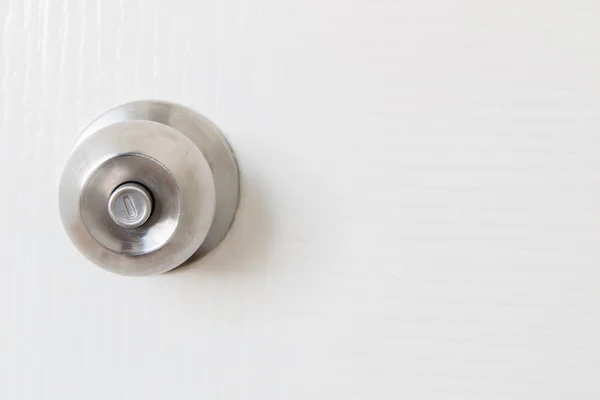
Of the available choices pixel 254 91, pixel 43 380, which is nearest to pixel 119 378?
pixel 43 380

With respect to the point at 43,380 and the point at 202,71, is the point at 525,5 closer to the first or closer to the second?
the point at 202,71

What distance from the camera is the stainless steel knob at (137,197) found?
0.79 feet

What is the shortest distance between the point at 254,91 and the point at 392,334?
11 centimetres

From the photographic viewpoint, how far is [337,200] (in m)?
0.28

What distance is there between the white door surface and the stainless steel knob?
33 millimetres

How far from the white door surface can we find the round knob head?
0.17 feet

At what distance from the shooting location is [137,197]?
0.24 metres

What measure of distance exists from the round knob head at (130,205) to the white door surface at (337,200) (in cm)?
5

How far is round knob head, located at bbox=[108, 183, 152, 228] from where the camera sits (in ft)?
0.78

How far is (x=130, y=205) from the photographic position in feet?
0.78

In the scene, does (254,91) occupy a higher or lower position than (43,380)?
higher

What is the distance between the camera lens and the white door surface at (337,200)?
0.89ft

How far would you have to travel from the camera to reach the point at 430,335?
28 centimetres

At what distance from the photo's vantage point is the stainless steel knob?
0.24 metres
